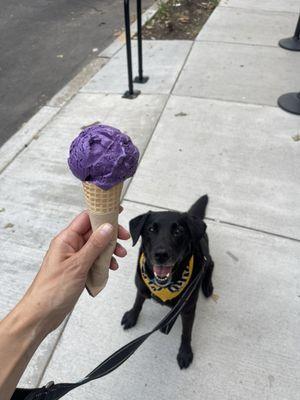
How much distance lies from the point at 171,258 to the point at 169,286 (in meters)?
0.25

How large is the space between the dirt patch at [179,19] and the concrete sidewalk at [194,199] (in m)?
0.83

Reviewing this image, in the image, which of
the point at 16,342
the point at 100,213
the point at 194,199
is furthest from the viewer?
the point at 194,199

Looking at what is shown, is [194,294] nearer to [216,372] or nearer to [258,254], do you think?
[216,372]

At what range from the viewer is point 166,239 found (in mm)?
2180

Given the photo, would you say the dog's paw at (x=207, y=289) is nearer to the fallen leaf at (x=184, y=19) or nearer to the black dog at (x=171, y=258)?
the black dog at (x=171, y=258)

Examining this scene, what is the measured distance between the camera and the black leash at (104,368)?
5.17 ft

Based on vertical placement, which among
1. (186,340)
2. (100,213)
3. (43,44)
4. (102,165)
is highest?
(102,165)

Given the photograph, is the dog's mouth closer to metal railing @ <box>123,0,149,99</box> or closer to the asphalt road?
the asphalt road

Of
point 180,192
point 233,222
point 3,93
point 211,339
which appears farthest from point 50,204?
point 3,93

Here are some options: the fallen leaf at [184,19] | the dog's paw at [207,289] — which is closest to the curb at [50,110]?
the fallen leaf at [184,19]

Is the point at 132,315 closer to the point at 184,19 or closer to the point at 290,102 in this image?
the point at 290,102

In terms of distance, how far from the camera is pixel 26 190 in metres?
3.70

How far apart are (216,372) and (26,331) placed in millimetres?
1390

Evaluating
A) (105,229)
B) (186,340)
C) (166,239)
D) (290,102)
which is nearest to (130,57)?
(290,102)
